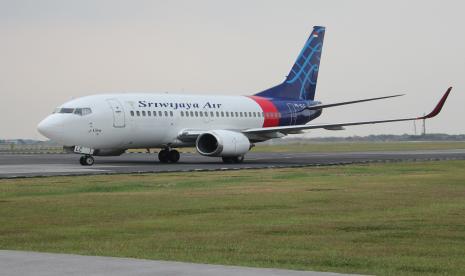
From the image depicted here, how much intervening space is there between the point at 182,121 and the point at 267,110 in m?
7.86

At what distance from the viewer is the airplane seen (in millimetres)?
46500

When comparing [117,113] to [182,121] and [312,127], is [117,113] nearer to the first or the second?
[182,121]

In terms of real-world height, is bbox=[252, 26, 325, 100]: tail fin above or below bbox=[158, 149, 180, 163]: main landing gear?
above

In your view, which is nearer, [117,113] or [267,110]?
[117,113]

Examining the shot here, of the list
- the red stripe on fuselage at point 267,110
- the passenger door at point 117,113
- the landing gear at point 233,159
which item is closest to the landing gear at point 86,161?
the passenger door at point 117,113

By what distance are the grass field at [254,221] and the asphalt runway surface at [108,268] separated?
1.34m

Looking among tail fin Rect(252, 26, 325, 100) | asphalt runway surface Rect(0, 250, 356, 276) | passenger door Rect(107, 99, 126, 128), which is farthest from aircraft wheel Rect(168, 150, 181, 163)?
asphalt runway surface Rect(0, 250, 356, 276)

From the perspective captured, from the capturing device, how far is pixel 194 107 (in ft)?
172

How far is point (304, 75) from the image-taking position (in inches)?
2418

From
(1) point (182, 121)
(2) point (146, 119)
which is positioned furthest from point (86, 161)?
(1) point (182, 121)

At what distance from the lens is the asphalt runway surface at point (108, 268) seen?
10711 mm

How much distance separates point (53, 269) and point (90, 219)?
8.27m

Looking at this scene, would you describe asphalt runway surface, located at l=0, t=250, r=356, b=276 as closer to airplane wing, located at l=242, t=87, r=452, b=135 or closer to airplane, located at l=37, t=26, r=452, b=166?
airplane, located at l=37, t=26, r=452, b=166

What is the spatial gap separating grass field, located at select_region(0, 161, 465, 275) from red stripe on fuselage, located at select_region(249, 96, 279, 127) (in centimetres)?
2504
